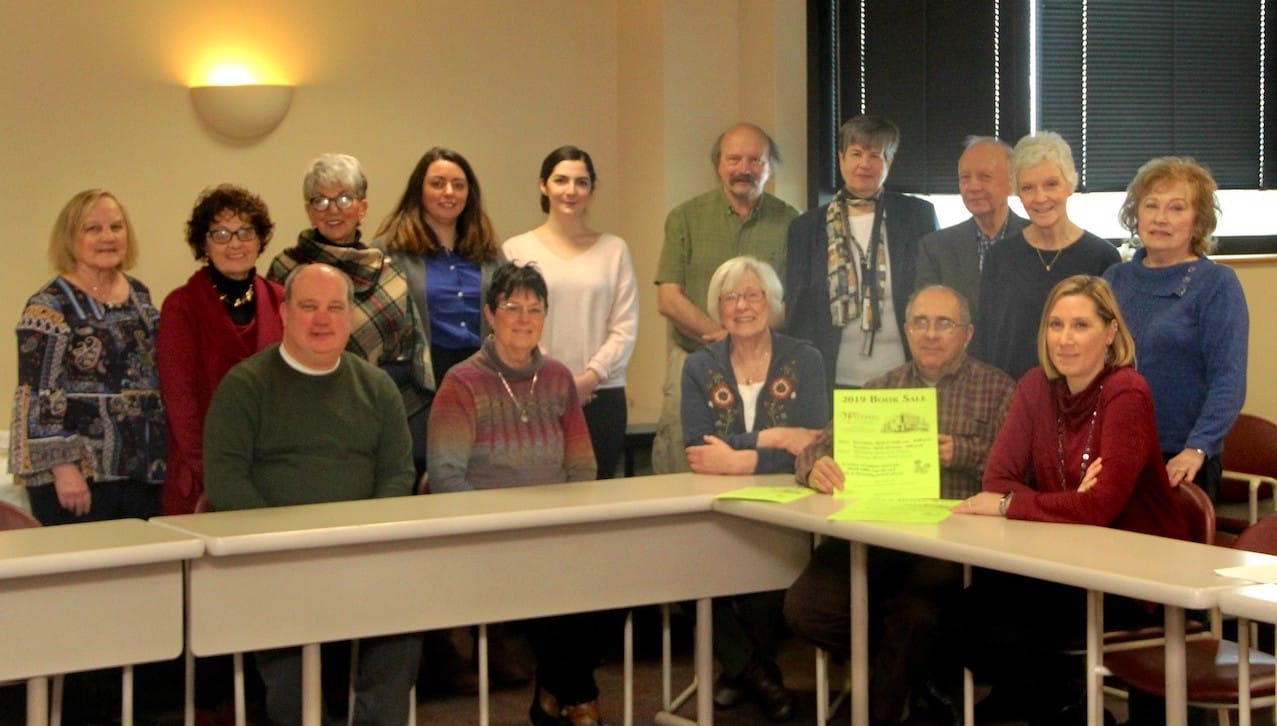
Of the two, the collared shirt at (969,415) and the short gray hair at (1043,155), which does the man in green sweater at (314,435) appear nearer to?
the collared shirt at (969,415)

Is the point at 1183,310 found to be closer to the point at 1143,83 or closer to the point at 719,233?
the point at 719,233

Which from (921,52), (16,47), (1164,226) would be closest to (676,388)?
(1164,226)

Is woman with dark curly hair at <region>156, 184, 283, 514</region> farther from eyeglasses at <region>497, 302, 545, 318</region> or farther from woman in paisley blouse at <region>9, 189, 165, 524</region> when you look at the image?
eyeglasses at <region>497, 302, 545, 318</region>

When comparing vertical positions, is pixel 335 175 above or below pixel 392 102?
below

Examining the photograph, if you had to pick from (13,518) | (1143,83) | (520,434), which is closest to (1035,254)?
(520,434)

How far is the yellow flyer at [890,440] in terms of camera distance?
3.47 meters

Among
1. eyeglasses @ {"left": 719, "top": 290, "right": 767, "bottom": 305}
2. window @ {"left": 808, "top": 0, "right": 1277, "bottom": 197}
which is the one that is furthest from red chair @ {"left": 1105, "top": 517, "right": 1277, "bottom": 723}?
window @ {"left": 808, "top": 0, "right": 1277, "bottom": 197}

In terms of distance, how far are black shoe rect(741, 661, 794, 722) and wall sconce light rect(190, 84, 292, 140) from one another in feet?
8.29

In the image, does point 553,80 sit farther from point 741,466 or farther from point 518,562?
point 518,562

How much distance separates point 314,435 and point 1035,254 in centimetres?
187

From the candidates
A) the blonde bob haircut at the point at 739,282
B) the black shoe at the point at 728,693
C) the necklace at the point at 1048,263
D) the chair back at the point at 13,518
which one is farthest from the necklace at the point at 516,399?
the necklace at the point at 1048,263

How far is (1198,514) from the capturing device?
3209 mm

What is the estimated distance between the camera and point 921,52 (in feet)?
18.0

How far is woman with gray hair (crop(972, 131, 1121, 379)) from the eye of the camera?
3.92 meters
